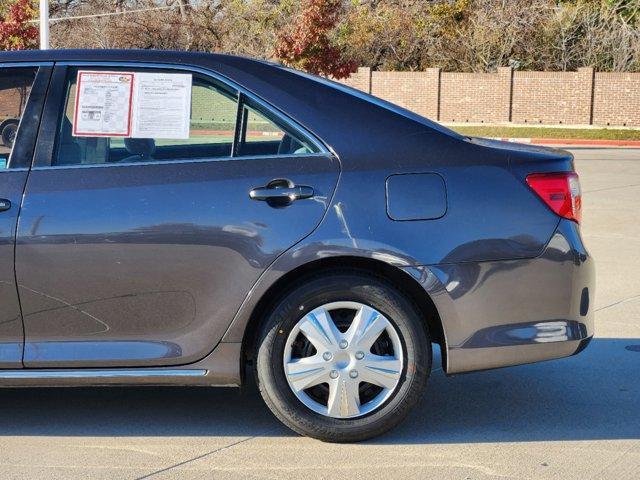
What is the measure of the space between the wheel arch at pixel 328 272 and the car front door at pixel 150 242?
0.13 meters

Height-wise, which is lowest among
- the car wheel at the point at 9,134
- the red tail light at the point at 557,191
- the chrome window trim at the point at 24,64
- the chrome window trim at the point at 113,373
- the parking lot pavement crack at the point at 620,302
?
the parking lot pavement crack at the point at 620,302

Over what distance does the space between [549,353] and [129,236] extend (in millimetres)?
1889

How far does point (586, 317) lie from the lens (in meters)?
4.66

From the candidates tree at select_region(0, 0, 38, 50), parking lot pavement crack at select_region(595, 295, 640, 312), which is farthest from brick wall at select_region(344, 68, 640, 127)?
parking lot pavement crack at select_region(595, 295, 640, 312)

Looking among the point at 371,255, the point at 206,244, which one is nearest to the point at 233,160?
the point at 206,244

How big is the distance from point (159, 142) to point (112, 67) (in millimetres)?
412

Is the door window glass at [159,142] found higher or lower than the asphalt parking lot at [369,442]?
higher

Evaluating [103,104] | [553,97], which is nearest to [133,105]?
[103,104]

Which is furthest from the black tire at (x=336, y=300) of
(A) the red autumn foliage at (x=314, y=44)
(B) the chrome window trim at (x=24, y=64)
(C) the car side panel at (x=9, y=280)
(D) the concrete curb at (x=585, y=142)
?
(A) the red autumn foliage at (x=314, y=44)

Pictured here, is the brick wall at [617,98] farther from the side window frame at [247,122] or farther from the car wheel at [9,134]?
the car wheel at [9,134]

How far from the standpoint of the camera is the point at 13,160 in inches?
178

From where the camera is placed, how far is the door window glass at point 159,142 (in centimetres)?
455

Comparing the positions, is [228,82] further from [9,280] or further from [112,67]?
[9,280]

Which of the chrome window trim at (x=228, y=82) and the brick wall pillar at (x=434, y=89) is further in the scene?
the brick wall pillar at (x=434, y=89)
